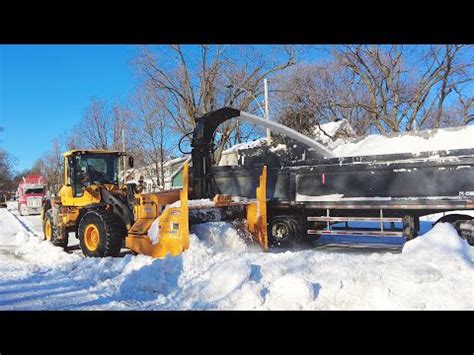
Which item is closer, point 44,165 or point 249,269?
point 249,269

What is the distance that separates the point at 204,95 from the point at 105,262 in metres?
22.0

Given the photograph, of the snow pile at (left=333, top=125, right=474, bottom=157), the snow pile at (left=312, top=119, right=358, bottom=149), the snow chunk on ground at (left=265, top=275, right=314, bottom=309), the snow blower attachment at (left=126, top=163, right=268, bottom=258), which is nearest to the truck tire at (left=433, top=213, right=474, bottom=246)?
the snow blower attachment at (left=126, top=163, right=268, bottom=258)

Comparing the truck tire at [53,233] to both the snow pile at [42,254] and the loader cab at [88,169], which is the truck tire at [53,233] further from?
the loader cab at [88,169]

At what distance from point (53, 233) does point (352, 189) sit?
7.93 metres

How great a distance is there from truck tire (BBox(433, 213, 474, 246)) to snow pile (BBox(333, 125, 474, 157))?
18.9ft

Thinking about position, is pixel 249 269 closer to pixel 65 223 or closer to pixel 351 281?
pixel 351 281

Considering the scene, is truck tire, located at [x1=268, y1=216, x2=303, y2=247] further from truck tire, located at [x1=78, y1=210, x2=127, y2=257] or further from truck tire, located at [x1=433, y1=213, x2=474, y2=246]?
truck tire, located at [x1=78, y1=210, x2=127, y2=257]

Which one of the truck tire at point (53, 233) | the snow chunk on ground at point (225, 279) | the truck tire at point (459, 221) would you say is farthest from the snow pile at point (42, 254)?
the truck tire at point (459, 221)

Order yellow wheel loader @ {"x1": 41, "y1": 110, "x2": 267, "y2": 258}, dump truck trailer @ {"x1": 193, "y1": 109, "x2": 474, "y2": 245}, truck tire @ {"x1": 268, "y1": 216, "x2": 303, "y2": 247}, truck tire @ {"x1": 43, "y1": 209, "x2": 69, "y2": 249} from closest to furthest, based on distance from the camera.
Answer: yellow wheel loader @ {"x1": 41, "y1": 110, "x2": 267, "y2": 258} < dump truck trailer @ {"x1": 193, "y1": 109, "x2": 474, "y2": 245} < truck tire @ {"x1": 268, "y1": 216, "x2": 303, "y2": 247} < truck tire @ {"x1": 43, "y1": 209, "x2": 69, "y2": 249}

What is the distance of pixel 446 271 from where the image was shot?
578 cm

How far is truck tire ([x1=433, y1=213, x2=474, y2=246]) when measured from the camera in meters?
8.45

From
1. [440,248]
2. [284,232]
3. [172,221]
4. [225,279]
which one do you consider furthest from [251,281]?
[284,232]

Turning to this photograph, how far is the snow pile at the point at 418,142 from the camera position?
1460cm
